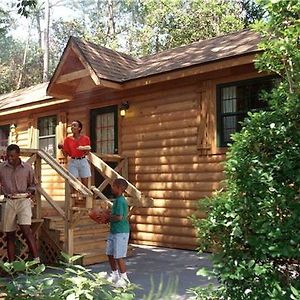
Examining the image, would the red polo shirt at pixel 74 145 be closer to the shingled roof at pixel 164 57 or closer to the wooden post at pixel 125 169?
the shingled roof at pixel 164 57

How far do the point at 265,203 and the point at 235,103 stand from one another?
18.5 ft

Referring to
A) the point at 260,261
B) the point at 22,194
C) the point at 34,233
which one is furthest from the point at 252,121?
the point at 34,233

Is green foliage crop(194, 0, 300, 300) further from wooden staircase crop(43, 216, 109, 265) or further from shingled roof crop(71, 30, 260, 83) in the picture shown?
shingled roof crop(71, 30, 260, 83)

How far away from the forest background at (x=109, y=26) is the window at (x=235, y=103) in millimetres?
3760

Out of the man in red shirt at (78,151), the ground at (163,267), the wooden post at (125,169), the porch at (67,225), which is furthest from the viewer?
the wooden post at (125,169)

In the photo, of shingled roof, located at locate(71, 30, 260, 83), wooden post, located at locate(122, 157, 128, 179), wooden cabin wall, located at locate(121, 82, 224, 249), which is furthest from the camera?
wooden post, located at locate(122, 157, 128, 179)

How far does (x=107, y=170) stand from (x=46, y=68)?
102ft

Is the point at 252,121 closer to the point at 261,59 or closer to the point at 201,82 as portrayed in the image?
the point at 261,59

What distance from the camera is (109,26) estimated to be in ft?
118

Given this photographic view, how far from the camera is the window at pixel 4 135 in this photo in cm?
1464

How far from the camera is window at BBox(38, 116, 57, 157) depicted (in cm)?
1272

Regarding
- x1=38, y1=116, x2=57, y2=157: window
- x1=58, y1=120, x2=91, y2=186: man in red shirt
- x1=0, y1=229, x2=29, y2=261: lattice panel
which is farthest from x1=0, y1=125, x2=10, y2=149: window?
x1=0, y1=229, x2=29, y2=261: lattice panel

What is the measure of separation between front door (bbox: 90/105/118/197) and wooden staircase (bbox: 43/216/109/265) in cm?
242

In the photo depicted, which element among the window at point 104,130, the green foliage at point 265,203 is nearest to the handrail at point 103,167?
the window at point 104,130
